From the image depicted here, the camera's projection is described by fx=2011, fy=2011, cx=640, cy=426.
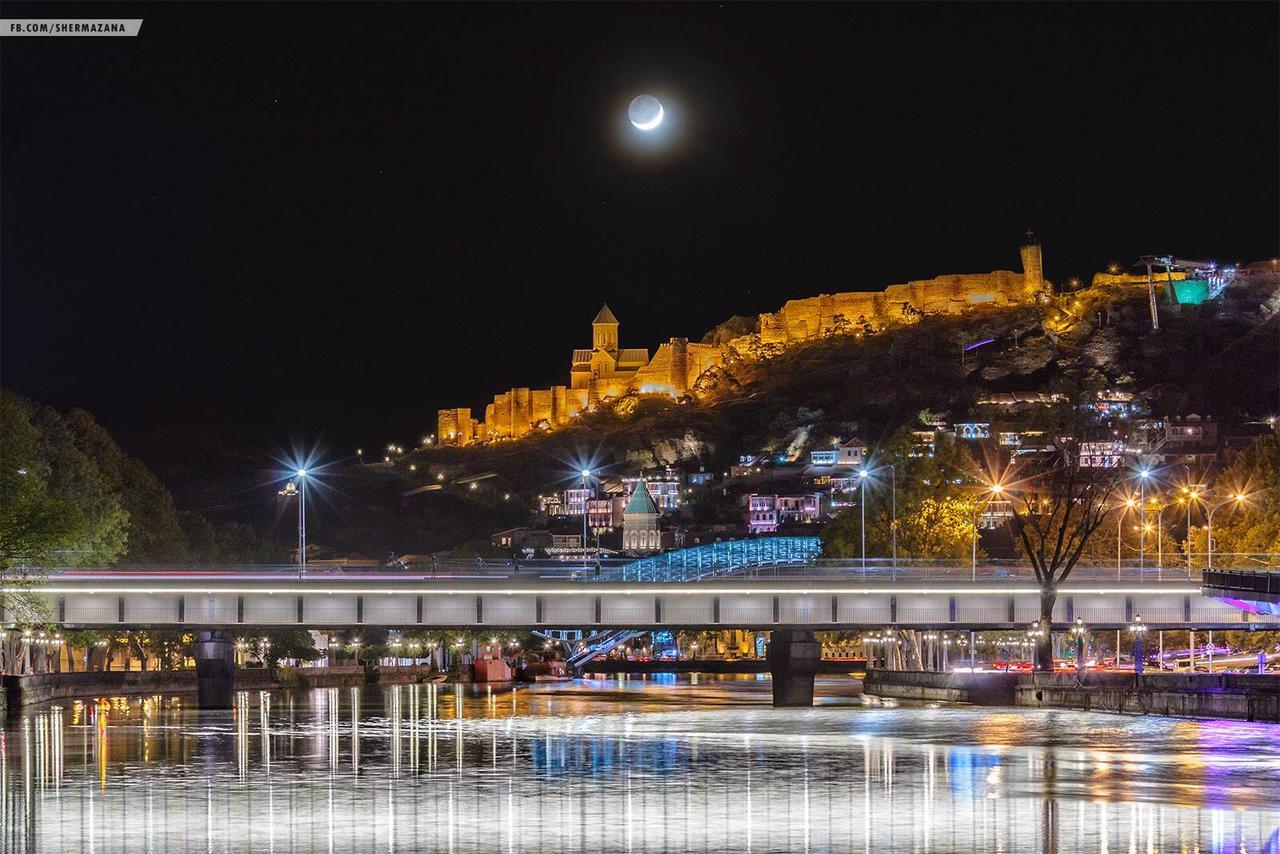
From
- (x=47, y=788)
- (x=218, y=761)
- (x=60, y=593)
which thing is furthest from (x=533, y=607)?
(x=47, y=788)

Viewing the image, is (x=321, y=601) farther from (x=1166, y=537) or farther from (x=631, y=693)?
(x=1166, y=537)

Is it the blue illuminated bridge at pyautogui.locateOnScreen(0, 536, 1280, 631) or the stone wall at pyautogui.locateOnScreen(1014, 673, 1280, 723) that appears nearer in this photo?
the stone wall at pyautogui.locateOnScreen(1014, 673, 1280, 723)

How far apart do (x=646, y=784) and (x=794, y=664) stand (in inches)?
1965

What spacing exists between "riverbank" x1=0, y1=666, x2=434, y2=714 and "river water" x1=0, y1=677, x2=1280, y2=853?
43.6 feet

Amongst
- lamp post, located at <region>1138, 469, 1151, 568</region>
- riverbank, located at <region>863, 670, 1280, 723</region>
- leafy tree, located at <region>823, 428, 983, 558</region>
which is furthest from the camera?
leafy tree, located at <region>823, 428, 983, 558</region>

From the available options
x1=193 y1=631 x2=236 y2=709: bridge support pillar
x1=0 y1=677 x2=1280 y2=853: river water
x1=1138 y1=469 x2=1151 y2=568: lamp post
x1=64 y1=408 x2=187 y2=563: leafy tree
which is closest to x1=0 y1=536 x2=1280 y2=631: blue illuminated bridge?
x1=193 y1=631 x2=236 y2=709: bridge support pillar

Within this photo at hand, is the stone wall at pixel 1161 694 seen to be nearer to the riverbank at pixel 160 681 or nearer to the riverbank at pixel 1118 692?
the riverbank at pixel 1118 692

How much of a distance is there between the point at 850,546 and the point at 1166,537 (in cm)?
3801

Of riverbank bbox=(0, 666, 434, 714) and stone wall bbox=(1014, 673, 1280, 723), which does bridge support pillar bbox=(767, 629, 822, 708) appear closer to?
stone wall bbox=(1014, 673, 1280, 723)

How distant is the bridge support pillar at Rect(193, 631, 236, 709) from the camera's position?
3878 inches

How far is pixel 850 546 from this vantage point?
132 metres

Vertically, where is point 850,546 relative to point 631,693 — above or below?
above

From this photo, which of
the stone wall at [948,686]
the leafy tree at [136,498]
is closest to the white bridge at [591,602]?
the stone wall at [948,686]

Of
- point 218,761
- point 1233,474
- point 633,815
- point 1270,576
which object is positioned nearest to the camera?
point 633,815
